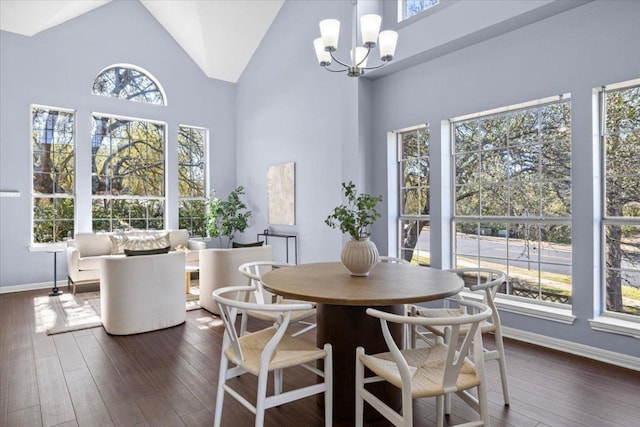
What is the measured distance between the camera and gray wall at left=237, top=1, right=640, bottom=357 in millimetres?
3105

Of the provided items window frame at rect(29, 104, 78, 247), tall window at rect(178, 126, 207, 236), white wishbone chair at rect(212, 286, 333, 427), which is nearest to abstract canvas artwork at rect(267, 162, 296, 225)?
tall window at rect(178, 126, 207, 236)

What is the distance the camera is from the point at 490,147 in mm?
3906

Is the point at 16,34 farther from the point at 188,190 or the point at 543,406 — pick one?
the point at 543,406

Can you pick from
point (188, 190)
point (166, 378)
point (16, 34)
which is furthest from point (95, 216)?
point (166, 378)

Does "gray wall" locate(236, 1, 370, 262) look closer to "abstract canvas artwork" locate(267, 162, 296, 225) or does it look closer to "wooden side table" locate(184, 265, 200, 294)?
"abstract canvas artwork" locate(267, 162, 296, 225)

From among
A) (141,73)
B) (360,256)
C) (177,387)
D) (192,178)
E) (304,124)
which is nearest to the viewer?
(360,256)

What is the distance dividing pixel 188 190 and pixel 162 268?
3810 mm

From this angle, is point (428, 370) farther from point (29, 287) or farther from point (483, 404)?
point (29, 287)

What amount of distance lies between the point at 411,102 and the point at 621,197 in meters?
2.34

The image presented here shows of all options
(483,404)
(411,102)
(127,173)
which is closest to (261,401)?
(483,404)

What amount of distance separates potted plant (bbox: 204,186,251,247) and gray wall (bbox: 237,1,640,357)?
0.26m

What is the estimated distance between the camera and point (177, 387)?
2574mm

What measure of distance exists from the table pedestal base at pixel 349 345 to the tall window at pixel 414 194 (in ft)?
8.32

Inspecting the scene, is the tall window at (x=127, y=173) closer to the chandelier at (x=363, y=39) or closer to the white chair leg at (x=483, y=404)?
the chandelier at (x=363, y=39)
